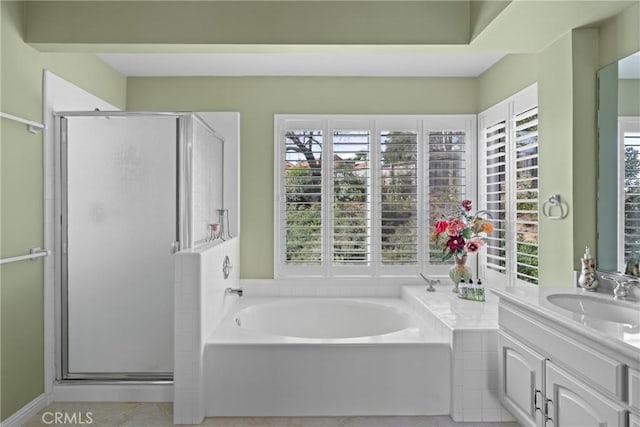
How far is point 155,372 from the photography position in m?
2.83

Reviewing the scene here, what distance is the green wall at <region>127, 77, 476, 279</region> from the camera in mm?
3754

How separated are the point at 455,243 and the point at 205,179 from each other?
197 cm

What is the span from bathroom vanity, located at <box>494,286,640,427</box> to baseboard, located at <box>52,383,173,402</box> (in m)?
2.07

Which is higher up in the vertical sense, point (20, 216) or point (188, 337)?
point (20, 216)

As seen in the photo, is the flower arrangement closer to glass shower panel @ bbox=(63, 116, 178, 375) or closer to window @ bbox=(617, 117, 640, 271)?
window @ bbox=(617, 117, 640, 271)

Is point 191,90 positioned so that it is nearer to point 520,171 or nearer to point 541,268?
point 520,171

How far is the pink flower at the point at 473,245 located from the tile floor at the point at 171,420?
1.23 metres

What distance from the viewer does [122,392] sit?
9.14 ft

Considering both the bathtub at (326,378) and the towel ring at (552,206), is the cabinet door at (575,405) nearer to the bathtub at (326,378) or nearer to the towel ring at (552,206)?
the bathtub at (326,378)

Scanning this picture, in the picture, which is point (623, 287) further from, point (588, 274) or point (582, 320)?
point (582, 320)

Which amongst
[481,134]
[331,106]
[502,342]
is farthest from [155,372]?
[481,134]

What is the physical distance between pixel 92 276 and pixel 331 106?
2.31 m

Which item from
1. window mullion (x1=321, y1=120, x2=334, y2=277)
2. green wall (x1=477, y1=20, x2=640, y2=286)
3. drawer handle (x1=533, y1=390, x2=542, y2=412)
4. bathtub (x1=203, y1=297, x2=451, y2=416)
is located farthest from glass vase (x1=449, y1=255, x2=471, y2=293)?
drawer handle (x1=533, y1=390, x2=542, y2=412)

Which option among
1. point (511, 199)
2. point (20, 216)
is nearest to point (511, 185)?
point (511, 199)
